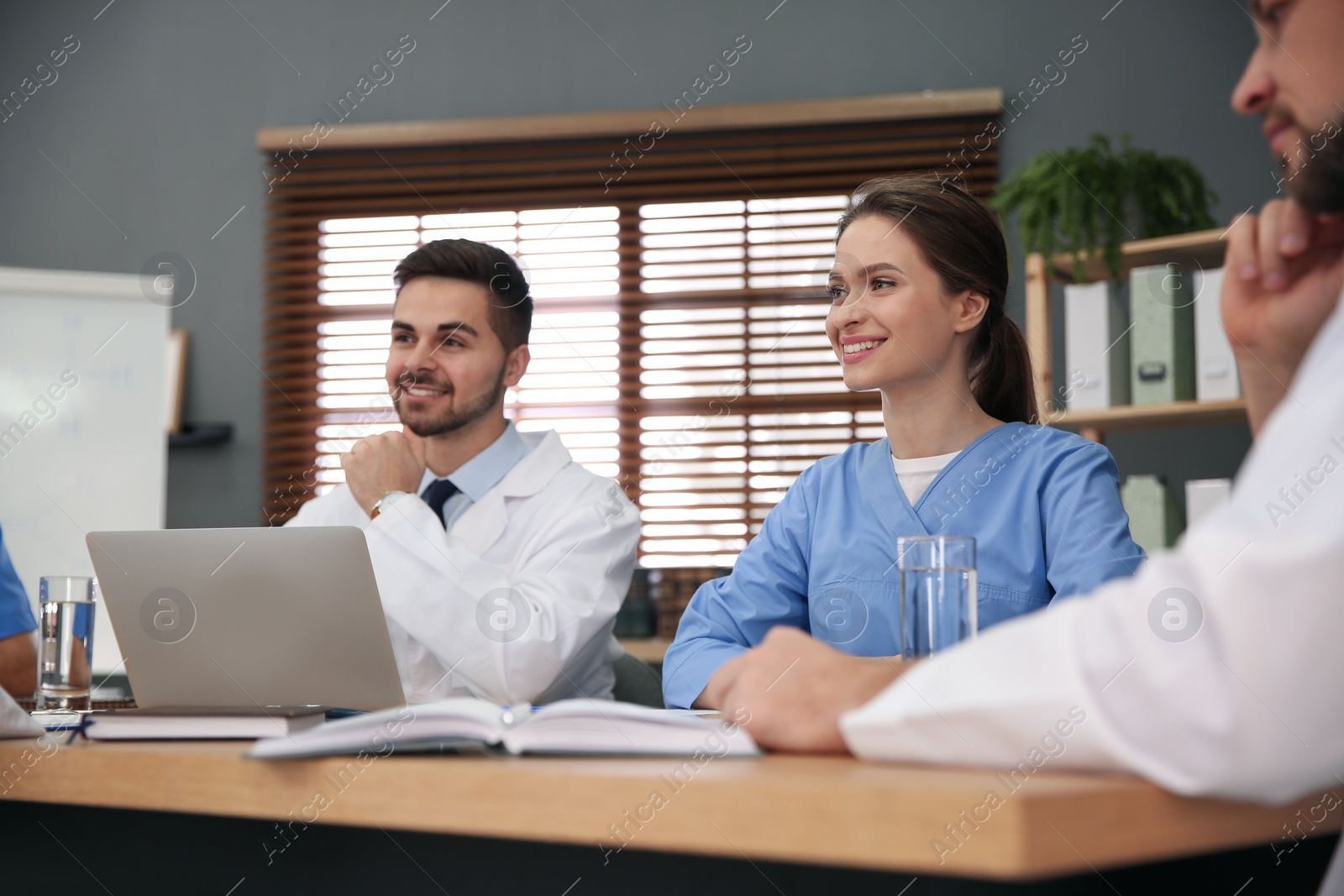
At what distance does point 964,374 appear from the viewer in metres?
1.71

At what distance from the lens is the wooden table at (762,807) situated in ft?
1.87

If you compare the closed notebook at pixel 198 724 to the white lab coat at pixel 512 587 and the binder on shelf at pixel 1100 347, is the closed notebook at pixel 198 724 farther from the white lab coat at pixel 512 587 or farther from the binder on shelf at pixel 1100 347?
the binder on shelf at pixel 1100 347

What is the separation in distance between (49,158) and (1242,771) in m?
4.24

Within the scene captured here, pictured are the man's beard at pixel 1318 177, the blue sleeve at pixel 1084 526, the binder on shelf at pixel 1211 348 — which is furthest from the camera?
the binder on shelf at pixel 1211 348

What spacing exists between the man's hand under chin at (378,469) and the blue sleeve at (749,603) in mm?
569

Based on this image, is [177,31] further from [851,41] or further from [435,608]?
[435,608]

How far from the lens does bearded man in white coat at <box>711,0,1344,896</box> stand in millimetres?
554

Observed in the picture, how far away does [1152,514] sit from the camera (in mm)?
2797

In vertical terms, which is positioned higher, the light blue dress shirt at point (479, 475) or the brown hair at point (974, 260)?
the brown hair at point (974, 260)

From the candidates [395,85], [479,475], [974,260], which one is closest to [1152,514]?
[974,260]

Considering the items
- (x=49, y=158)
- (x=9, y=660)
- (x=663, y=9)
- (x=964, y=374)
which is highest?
(x=663, y=9)

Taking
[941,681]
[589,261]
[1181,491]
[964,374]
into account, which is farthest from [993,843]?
[589,261]

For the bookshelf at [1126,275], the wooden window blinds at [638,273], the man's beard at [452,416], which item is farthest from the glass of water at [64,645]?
the wooden window blinds at [638,273]

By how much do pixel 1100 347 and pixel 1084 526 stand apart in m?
1.62
